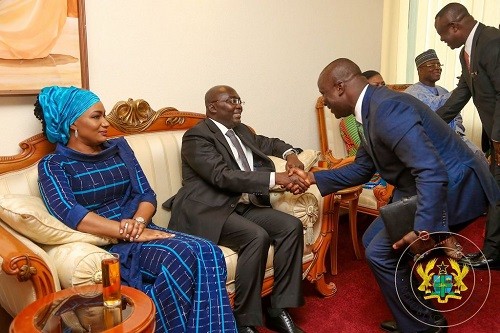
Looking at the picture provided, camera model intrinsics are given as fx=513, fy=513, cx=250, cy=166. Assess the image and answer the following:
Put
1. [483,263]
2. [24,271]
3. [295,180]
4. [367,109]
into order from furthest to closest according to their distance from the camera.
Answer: [483,263], [295,180], [367,109], [24,271]

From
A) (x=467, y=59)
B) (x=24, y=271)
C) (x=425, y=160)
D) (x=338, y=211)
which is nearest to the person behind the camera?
(x=24, y=271)

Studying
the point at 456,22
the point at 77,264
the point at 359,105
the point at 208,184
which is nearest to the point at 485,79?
the point at 456,22

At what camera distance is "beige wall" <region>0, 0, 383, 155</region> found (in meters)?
2.70

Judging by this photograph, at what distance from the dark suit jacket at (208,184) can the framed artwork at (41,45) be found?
645 mm

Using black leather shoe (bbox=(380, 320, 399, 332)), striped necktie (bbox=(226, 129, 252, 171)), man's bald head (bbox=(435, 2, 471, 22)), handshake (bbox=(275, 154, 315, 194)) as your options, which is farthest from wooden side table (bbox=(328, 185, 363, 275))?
man's bald head (bbox=(435, 2, 471, 22))

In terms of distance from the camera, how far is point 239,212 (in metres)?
2.73

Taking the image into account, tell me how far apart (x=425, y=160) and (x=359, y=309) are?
1.10 metres

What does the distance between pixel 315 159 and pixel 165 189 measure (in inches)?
35.2

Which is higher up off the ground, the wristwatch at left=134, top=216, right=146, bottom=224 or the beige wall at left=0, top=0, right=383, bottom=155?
the beige wall at left=0, top=0, right=383, bottom=155

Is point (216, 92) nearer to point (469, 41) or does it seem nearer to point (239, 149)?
point (239, 149)

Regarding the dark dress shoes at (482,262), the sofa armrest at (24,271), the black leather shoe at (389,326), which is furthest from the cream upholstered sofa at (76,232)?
the dark dress shoes at (482,262)

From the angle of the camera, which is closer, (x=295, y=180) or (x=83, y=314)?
(x=83, y=314)

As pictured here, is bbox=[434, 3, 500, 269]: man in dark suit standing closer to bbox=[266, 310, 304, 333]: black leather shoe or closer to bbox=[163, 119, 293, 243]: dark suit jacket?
bbox=[266, 310, 304, 333]: black leather shoe

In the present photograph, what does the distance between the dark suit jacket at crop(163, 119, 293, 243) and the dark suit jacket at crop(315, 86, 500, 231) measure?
637mm
